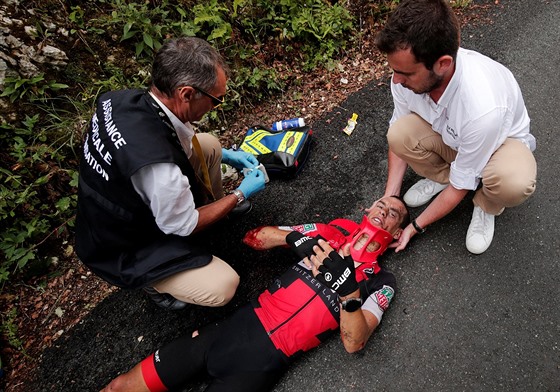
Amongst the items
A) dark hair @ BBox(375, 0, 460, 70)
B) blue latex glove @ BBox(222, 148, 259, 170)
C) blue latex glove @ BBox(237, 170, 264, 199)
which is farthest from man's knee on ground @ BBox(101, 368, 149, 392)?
dark hair @ BBox(375, 0, 460, 70)

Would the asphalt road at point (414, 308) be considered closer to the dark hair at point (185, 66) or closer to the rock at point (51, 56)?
the dark hair at point (185, 66)

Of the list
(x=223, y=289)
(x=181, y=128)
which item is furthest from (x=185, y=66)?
(x=223, y=289)

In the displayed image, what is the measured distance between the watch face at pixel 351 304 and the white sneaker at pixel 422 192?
134 centimetres

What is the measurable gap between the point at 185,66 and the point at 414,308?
2.40 m

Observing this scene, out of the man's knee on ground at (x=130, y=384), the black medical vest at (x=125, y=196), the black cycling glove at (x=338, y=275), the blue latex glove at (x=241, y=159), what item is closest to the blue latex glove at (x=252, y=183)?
the blue latex glove at (x=241, y=159)

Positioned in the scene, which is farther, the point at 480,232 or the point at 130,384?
the point at 480,232

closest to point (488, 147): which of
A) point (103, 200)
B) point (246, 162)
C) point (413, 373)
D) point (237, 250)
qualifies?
point (413, 373)

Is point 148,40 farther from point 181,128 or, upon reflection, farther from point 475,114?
point 475,114

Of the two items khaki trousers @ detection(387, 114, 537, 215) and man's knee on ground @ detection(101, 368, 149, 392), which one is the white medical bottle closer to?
khaki trousers @ detection(387, 114, 537, 215)

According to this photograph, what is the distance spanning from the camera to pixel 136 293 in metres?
3.19

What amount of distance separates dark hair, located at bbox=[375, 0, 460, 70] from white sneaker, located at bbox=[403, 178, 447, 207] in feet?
4.50

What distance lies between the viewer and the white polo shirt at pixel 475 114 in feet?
7.95

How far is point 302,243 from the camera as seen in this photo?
9.23ft

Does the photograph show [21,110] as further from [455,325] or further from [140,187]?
[455,325]
